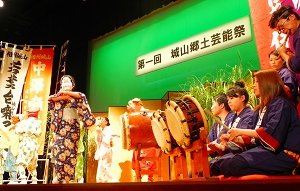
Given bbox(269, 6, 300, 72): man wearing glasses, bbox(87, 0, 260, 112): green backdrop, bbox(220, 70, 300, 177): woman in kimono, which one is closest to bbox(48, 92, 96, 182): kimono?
bbox(220, 70, 300, 177): woman in kimono

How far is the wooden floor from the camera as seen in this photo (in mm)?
1125

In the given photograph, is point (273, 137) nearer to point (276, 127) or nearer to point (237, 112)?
point (276, 127)

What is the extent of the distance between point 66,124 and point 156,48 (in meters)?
3.30

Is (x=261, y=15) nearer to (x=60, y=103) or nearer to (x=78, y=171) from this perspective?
(x=60, y=103)

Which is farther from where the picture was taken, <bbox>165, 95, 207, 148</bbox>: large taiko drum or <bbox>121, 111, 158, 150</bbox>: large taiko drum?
<bbox>121, 111, 158, 150</bbox>: large taiko drum

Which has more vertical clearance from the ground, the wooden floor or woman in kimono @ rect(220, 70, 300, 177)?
woman in kimono @ rect(220, 70, 300, 177)

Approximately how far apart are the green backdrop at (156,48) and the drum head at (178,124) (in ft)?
8.43

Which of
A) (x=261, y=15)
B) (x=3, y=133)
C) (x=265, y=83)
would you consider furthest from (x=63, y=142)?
(x=3, y=133)

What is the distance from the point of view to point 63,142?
3521 millimetres

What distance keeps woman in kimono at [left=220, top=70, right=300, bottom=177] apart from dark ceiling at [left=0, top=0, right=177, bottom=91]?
519cm

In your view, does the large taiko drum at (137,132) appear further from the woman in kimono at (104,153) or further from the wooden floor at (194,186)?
the wooden floor at (194,186)

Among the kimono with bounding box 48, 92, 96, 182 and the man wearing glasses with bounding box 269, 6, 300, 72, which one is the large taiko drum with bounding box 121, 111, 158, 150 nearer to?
the kimono with bounding box 48, 92, 96, 182

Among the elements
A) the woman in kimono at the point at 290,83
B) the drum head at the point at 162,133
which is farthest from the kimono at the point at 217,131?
the woman in kimono at the point at 290,83

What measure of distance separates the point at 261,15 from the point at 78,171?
3528 mm
